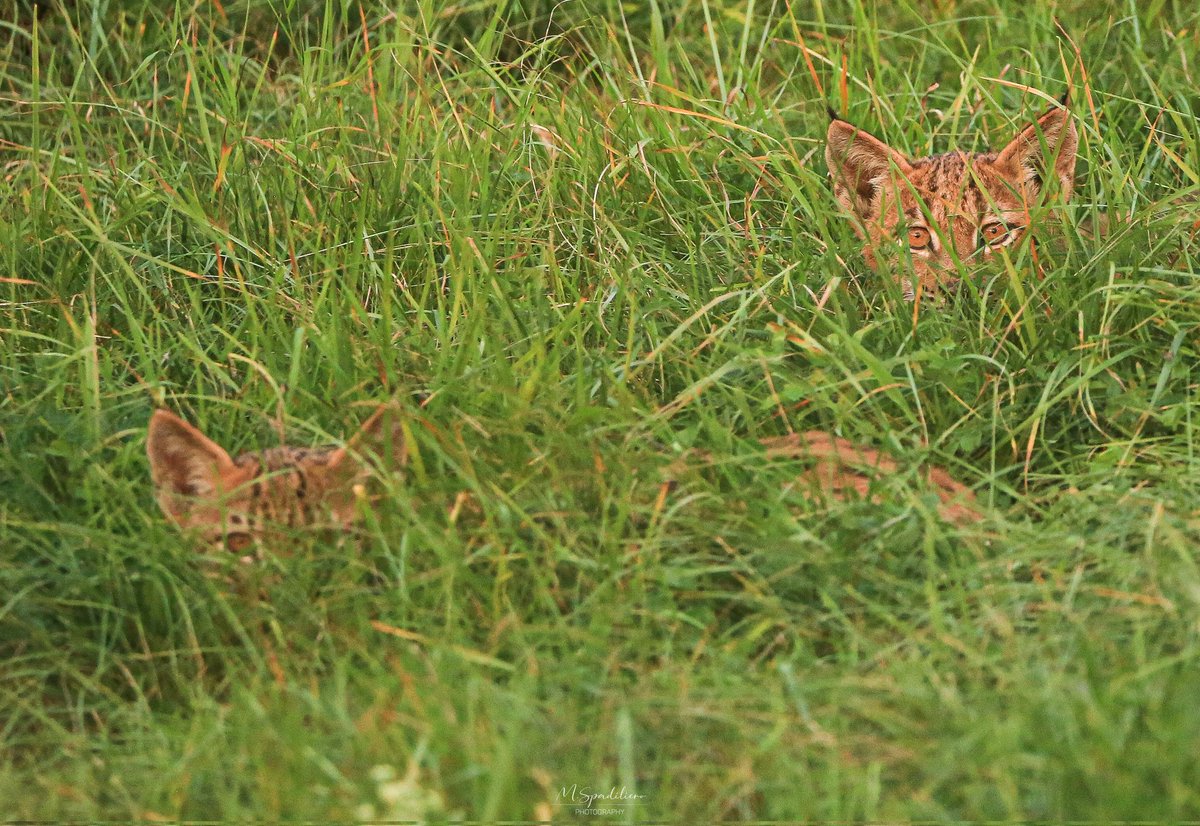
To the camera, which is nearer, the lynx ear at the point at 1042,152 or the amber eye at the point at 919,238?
the lynx ear at the point at 1042,152

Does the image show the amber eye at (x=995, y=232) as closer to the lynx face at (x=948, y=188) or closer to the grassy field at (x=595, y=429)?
the lynx face at (x=948, y=188)

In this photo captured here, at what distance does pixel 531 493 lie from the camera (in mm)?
5004

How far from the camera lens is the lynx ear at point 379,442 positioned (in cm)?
495

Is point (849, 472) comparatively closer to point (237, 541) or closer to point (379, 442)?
point (379, 442)

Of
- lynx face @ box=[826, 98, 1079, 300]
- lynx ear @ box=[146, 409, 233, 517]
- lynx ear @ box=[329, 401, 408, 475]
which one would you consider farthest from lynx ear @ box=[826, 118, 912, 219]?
lynx ear @ box=[146, 409, 233, 517]

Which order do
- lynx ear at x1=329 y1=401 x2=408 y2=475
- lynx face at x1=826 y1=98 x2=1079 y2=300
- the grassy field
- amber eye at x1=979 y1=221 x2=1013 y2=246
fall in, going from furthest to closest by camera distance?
1. amber eye at x1=979 y1=221 x2=1013 y2=246
2. lynx face at x1=826 y1=98 x2=1079 y2=300
3. lynx ear at x1=329 y1=401 x2=408 y2=475
4. the grassy field

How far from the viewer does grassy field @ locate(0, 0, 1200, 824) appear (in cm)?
408

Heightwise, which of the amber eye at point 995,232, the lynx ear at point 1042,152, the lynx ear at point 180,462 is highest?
→ the lynx ear at point 1042,152

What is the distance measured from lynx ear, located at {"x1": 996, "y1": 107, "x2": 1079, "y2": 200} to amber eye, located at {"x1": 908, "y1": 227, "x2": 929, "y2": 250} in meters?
0.39

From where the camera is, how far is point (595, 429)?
5133mm

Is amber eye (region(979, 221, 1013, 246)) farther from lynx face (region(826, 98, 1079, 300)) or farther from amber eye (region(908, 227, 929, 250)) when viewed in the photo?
amber eye (region(908, 227, 929, 250))

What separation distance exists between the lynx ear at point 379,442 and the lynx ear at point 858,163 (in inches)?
90.4

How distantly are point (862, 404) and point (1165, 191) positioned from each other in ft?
6.26

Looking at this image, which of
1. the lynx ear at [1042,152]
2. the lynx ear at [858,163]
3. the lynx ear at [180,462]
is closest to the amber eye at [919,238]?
the lynx ear at [858,163]
